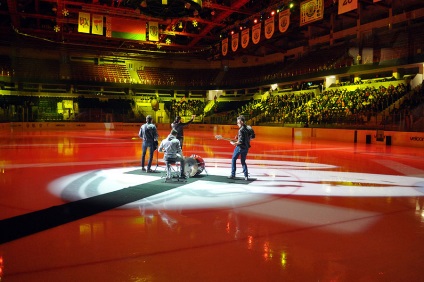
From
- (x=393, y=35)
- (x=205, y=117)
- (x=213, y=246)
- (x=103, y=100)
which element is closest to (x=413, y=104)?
(x=393, y=35)

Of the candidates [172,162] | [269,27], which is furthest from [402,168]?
[269,27]

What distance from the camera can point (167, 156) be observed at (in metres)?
8.45

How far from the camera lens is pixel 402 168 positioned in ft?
39.8

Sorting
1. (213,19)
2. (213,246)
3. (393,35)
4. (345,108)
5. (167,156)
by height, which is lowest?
(213,246)

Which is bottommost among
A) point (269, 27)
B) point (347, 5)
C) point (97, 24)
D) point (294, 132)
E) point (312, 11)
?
point (294, 132)

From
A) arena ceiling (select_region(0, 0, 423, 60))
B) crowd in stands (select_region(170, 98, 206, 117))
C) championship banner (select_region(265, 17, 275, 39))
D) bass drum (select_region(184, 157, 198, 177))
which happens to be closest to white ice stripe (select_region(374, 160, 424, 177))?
bass drum (select_region(184, 157, 198, 177))

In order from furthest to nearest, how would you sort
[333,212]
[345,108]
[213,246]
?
[345,108] → [333,212] → [213,246]

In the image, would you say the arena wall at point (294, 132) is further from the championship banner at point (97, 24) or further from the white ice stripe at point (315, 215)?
the white ice stripe at point (315, 215)

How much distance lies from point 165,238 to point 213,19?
1360 inches

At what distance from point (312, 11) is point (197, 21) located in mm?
17264

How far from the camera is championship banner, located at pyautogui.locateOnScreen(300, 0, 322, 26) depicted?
70.6 feet

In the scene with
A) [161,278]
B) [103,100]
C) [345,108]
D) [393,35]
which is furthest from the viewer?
[103,100]

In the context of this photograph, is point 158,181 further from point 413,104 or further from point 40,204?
point 413,104

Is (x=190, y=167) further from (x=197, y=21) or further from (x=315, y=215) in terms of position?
(x=197, y=21)
